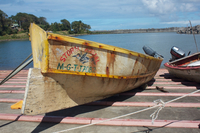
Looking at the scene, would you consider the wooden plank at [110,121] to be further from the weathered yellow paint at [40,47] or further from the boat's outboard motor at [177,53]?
the boat's outboard motor at [177,53]

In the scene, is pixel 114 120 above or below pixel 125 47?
below

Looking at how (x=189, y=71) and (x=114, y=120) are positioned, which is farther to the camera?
(x=189, y=71)

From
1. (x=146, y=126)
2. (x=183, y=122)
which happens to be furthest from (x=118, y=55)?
(x=183, y=122)

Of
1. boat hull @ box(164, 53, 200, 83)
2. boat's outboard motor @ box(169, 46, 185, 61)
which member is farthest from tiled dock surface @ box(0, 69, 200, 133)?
boat's outboard motor @ box(169, 46, 185, 61)

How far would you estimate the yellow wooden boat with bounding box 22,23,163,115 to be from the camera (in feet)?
10.7

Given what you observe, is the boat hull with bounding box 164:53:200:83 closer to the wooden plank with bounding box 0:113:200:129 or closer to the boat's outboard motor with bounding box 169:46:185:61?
the boat's outboard motor with bounding box 169:46:185:61

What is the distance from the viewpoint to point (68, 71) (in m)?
3.46

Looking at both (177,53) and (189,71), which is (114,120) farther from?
(177,53)

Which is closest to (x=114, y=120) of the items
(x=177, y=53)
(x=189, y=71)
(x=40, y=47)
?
(x=40, y=47)

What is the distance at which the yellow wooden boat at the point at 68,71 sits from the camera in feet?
10.7

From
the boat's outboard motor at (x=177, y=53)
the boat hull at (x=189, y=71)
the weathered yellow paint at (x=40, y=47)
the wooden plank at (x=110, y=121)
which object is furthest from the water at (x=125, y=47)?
the weathered yellow paint at (x=40, y=47)

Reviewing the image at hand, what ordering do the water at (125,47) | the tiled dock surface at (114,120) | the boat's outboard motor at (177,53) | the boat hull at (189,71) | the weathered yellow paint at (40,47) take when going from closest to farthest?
the weathered yellow paint at (40,47) → the tiled dock surface at (114,120) → the boat hull at (189,71) → the boat's outboard motor at (177,53) → the water at (125,47)

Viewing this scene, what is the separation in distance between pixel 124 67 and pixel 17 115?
289cm

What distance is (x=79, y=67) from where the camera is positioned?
355 cm
